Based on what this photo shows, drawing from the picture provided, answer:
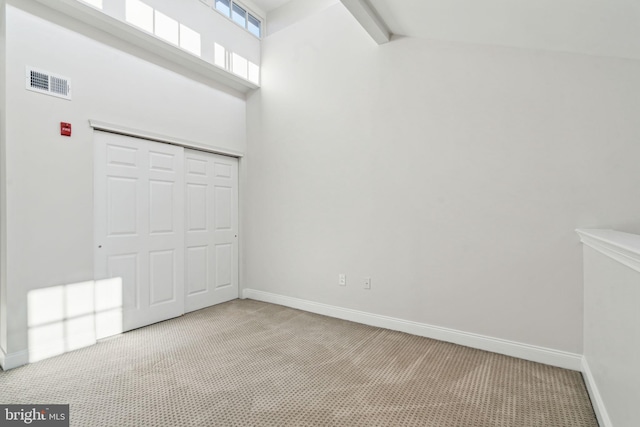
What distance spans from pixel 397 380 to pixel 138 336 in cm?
244

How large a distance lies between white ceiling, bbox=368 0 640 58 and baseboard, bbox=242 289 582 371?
→ 2.27 m

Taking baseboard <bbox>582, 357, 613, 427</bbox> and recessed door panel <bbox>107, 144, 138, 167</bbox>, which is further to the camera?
recessed door panel <bbox>107, 144, 138, 167</bbox>

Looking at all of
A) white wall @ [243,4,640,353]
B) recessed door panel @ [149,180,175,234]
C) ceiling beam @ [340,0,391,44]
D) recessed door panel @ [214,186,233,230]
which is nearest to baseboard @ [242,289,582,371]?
white wall @ [243,4,640,353]

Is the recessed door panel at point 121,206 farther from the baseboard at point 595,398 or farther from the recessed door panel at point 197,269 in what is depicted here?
the baseboard at point 595,398

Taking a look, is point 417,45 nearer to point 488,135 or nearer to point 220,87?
point 488,135

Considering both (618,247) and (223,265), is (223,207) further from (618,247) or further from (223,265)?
(618,247)

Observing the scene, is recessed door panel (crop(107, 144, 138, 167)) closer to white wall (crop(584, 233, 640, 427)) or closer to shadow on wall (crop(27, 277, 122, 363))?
shadow on wall (crop(27, 277, 122, 363))

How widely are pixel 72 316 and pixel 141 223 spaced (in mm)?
997

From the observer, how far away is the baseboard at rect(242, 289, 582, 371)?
2.40 m

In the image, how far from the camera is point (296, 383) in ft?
7.04

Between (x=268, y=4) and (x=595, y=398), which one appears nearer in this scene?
(x=595, y=398)

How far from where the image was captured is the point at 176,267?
11.5 feet

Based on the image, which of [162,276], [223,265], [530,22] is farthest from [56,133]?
[530,22]

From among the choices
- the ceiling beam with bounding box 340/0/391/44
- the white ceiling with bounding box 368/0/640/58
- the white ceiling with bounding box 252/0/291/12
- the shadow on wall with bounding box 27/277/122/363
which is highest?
the white ceiling with bounding box 252/0/291/12
